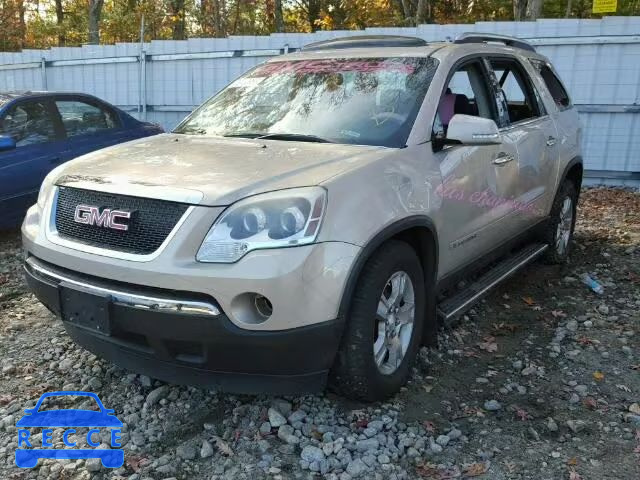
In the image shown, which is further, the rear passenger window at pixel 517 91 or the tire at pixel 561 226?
the tire at pixel 561 226

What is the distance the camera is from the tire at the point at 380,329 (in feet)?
9.20

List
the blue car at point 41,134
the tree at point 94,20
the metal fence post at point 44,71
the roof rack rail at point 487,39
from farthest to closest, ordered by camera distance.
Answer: the tree at point 94,20
the metal fence post at point 44,71
the blue car at point 41,134
the roof rack rail at point 487,39

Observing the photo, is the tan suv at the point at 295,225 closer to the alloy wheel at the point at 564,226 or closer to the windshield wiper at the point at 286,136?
the windshield wiper at the point at 286,136

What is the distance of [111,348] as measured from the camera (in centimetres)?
289

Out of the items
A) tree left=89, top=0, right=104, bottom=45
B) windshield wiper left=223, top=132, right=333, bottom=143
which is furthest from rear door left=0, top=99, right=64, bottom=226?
tree left=89, top=0, right=104, bottom=45

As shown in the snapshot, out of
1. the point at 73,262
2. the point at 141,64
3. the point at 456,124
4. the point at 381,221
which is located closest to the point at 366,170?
the point at 381,221

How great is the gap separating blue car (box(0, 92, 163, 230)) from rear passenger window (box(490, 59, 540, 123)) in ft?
14.3

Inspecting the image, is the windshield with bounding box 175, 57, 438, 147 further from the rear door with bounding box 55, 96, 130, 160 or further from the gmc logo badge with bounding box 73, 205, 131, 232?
the rear door with bounding box 55, 96, 130, 160

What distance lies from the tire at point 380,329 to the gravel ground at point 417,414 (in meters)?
0.17

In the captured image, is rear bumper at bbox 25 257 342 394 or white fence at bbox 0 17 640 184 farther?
white fence at bbox 0 17 640 184

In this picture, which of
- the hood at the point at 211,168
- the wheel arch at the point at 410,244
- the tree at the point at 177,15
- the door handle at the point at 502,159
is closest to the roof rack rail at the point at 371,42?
the door handle at the point at 502,159

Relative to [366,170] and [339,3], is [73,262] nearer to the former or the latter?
[366,170]

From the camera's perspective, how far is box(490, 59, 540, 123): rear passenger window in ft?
15.4

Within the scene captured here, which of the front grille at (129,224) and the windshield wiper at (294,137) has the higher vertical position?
the windshield wiper at (294,137)
